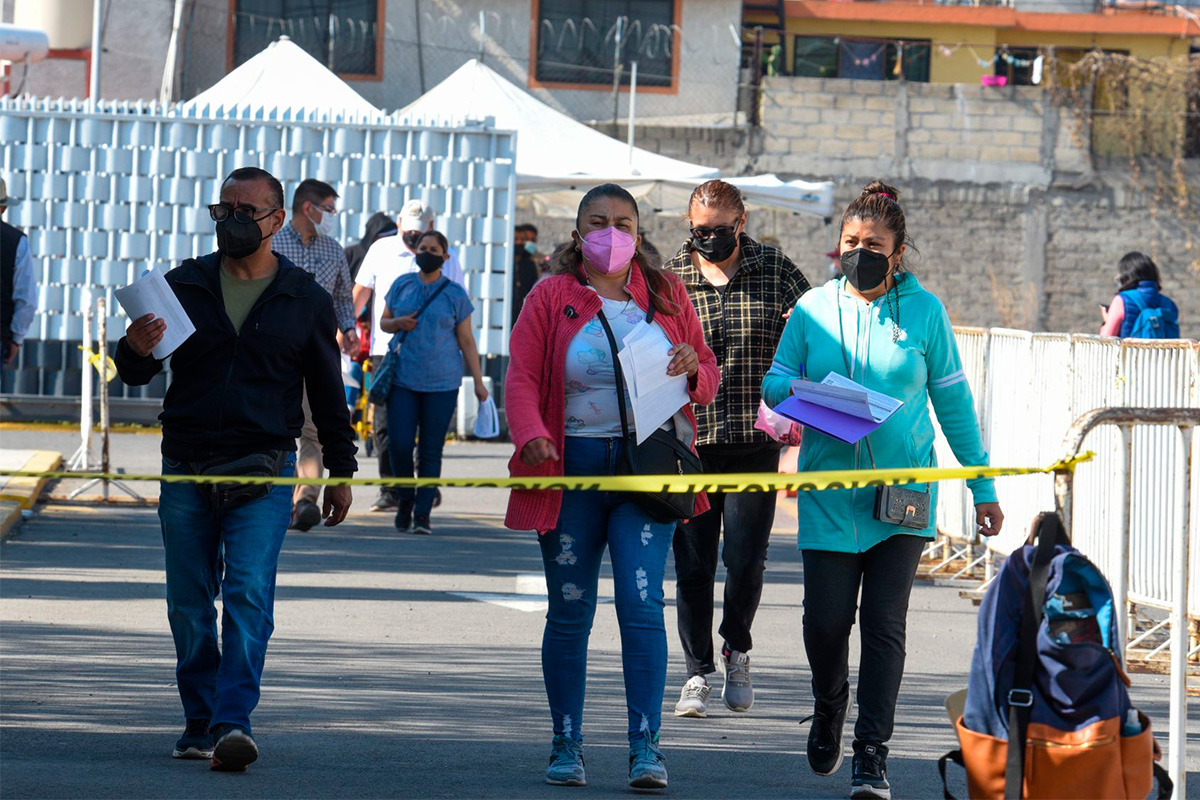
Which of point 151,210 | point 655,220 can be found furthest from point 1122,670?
point 655,220

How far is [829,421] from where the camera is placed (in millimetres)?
5418

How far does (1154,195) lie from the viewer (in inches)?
1180

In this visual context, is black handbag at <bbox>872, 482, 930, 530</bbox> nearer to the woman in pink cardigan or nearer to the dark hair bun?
the woman in pink cardigan

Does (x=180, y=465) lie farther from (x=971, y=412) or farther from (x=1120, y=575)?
(x=1120, y=575)

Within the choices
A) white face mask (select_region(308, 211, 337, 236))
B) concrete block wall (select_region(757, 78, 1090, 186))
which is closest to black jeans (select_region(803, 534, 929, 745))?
white face mask (select_region(308, 211, 337, 236))

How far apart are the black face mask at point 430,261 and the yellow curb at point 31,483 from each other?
2.55m

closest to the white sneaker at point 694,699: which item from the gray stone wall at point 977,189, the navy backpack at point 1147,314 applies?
the navy backpack at point 1147,314

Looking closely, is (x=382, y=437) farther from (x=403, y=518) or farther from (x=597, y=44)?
(x=597, y=44)

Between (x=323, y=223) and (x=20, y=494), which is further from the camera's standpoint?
(x=20, y=494)

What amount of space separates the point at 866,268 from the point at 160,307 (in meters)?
2.15

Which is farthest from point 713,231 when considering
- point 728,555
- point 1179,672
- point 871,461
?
point 1179,672

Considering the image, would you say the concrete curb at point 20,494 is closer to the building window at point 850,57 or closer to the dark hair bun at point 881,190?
the dark hair bun at point 881,190

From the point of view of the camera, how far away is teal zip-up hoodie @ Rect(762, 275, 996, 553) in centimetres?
553

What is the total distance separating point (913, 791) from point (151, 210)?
13573mm
